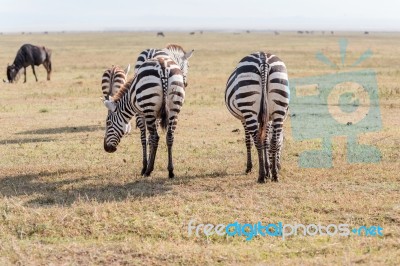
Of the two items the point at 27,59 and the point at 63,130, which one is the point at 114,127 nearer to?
the point at 63,130

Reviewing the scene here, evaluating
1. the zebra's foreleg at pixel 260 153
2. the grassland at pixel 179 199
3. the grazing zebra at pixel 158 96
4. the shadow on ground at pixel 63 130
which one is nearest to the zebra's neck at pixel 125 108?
the grazing zebra at pixel 158 96

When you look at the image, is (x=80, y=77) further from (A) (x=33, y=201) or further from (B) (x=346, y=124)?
(A) (x=33, y=201)

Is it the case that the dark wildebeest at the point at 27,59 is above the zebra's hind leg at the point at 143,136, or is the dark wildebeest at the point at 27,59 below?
above

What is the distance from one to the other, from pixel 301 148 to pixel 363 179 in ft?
10.3

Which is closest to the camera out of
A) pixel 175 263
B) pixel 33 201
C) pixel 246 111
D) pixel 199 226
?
pixel 175 263

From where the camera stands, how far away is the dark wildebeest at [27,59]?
29359 mm

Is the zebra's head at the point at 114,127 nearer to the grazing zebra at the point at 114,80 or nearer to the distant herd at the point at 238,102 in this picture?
the distant herd at the point at 238,102

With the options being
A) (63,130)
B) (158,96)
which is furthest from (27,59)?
(158,96)

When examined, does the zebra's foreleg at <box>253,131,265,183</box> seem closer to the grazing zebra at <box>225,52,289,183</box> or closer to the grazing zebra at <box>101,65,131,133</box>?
the grazing zebra at <box>225,52,289,183</box>

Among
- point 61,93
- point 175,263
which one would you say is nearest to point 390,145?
point 175,263

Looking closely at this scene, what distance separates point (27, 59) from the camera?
3111cm

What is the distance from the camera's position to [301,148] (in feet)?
43.2

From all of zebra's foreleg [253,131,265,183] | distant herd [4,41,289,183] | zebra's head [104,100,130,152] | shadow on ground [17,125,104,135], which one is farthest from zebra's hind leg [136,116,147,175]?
shadow on ground [17,125,104,135]

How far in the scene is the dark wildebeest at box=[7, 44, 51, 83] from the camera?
2936 centimetres
